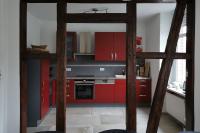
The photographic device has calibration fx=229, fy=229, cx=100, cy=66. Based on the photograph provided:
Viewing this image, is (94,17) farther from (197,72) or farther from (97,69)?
(97,69)

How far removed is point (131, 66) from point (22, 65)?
1437 mm

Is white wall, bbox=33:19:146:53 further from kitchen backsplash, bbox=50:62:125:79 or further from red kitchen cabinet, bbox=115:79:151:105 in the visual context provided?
red kitchen cabinet, bbox=115:79:151:105

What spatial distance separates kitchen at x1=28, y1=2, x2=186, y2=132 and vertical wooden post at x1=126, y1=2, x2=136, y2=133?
3311 millimetres

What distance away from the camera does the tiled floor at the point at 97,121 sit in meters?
4.48

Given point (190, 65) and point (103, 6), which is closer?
point (190, 65)

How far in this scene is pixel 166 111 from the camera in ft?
18.0

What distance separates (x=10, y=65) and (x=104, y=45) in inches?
149

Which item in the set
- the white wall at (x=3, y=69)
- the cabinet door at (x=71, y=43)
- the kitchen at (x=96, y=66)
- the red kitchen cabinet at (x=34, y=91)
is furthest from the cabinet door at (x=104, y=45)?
the white wall at (x=3, y=69)

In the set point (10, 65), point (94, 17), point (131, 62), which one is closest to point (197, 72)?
point (131, 62)

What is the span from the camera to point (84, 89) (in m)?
6.37

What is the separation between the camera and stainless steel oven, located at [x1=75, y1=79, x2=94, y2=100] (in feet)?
20.8

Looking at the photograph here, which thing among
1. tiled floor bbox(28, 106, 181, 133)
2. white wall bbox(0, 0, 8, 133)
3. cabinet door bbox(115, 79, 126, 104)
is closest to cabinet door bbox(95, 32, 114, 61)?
cabinet door bbox(115, 79, 126, 104)

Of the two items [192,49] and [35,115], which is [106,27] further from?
[192,49]

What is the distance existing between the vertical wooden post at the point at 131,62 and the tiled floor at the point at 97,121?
4.68 feet
